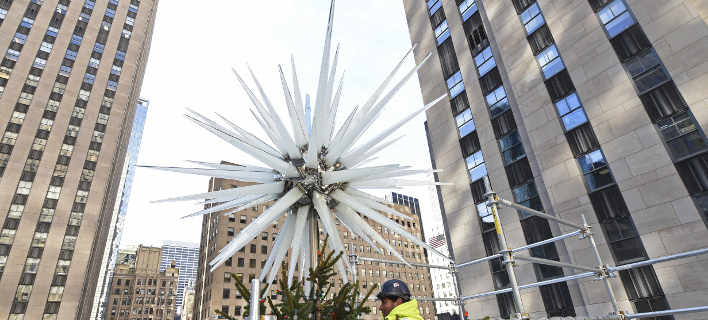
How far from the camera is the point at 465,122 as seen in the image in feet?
91.9

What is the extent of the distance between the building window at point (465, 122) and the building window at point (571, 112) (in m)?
6.65

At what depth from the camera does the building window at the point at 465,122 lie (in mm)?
27442

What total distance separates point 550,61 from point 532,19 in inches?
154

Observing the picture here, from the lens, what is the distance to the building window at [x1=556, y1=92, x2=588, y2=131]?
20406mm

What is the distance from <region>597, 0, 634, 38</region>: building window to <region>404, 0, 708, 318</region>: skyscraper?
0.22 feet

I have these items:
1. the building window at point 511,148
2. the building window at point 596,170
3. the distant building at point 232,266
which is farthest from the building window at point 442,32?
the distant building at point 232,266

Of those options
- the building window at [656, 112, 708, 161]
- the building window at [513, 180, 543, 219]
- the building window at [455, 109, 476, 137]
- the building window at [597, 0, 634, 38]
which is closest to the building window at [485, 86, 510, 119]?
the building window at [455, 109, 476, 137]

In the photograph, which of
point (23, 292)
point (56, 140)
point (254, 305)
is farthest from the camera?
point (56, 140)

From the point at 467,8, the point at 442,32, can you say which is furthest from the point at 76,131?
the point at 467,8

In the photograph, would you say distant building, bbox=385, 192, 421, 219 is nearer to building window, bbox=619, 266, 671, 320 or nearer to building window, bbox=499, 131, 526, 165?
building window, bbox=499, 131, 526, 165

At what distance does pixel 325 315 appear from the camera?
17.7ft

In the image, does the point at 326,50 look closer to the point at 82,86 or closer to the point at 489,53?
the point at 489,53

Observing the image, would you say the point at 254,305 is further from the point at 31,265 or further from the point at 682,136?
the point at 31,265

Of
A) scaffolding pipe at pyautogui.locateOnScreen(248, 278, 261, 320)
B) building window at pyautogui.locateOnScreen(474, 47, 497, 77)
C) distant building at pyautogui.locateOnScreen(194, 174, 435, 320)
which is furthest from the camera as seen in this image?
distant building at pyautogui.locateOnScreen(194, 174, 435, 320)
